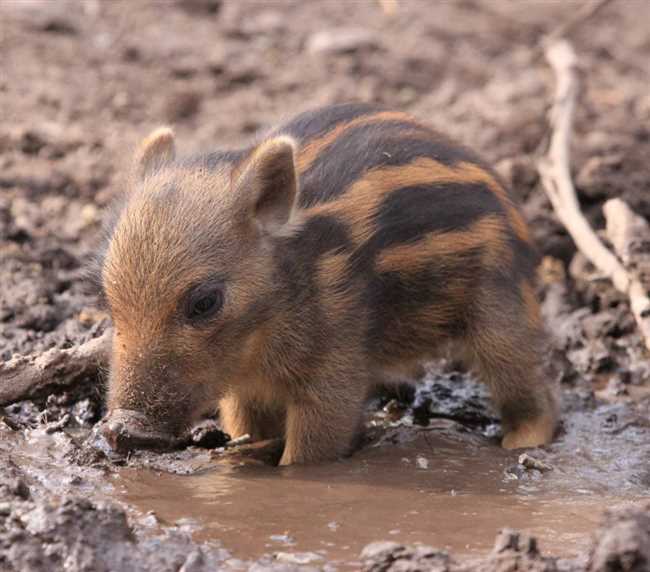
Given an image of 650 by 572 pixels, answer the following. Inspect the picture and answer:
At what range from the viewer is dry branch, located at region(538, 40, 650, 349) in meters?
7.04

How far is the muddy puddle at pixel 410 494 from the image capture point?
4492 millimetres

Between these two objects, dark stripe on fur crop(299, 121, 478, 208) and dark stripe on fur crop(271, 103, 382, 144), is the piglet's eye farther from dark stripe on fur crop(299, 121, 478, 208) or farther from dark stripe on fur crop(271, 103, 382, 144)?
dark stripe on fur crop(271, 103, 382, 144)

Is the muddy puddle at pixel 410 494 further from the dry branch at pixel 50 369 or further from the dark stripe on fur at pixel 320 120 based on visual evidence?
the dark stripe on fur at pixel 320 120

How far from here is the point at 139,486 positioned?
4.97 m

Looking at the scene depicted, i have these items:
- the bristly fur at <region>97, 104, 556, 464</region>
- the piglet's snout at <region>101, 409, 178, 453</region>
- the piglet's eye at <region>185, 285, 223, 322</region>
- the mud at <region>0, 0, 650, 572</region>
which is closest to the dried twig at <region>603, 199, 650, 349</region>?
the mud at <region>0, 0, 650, 572</region>

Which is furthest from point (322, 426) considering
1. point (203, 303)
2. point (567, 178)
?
point (567, 178)

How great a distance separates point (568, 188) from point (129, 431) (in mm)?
3882

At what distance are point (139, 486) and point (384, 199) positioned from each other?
5.82 ft

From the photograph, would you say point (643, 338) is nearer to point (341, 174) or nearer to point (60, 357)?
point (341, 174)

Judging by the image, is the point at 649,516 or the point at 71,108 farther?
the point at 71,108

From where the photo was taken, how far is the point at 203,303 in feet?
16.8

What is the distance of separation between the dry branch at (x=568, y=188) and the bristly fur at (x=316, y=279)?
832 mm

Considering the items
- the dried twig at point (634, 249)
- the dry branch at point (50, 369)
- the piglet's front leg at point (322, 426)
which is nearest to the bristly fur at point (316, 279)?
the piglet's front leg at point (322, 426)

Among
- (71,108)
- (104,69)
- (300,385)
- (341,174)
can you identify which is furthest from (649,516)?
(104,69)
